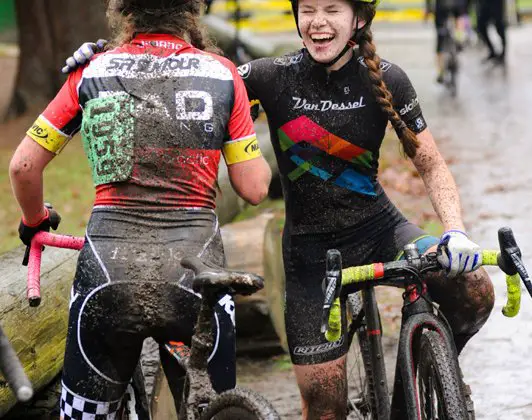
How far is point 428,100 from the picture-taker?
18516 mm

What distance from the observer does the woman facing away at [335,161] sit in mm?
4992

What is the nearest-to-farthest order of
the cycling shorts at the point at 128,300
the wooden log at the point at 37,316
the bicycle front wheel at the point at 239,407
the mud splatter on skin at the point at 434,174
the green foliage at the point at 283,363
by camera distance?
the bicycle front wheel at the point at 239,407 → the cycling shorts at the point at 128,300 → the mud splatter on skin at the point at 434,174 → the wooden log at the point at 37,316 → the green foliage at the point at 283,363

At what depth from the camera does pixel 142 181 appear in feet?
13.8

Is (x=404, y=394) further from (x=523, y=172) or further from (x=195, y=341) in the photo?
(x=523, y=172)

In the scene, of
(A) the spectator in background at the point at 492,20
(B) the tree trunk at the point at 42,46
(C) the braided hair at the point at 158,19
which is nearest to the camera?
(C) the braided hair at the point at 158,19

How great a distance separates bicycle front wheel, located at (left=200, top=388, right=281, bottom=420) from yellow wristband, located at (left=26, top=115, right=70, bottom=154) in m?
1.03

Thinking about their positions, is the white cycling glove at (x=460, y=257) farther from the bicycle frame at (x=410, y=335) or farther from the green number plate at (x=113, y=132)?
the green number plate at (x=113, y=132)

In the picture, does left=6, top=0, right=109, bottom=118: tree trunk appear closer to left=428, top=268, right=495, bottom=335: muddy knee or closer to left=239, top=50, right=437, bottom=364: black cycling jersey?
left=239, top=50, right=437, bottom=364: black cycling jersey

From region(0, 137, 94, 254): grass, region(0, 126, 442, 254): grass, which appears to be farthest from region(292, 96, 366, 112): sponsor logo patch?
region(0, 137, 94, 254): grass

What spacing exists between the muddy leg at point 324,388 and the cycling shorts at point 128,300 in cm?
79

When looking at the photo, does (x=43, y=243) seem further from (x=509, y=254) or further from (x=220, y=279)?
(x=509, y=254)

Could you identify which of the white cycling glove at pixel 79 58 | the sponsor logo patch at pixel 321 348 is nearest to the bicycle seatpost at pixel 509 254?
the sponsor logo patch at pixel 321 348

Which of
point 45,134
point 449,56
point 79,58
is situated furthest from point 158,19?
point 449,56

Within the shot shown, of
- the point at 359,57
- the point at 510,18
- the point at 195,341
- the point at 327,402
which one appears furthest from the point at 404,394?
the point at 510,18
